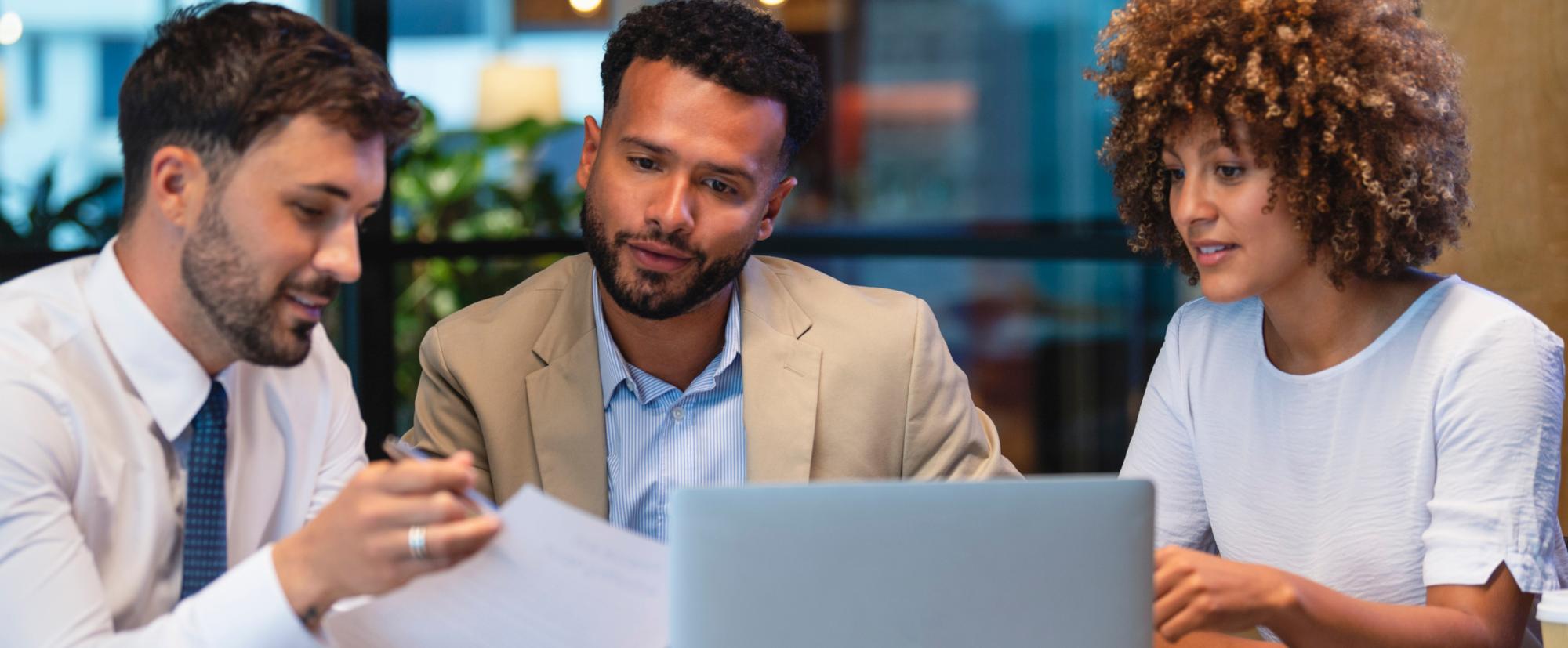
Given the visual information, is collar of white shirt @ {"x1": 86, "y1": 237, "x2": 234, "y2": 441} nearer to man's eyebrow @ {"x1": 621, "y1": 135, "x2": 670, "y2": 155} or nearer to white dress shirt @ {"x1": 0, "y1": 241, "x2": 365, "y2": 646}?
white dress shirt @ {"x1": 0, "y1": 241, "x2": 365, "y2": 646}

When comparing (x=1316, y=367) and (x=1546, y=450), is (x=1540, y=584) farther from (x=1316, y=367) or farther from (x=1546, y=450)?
(x=1316, y=367)

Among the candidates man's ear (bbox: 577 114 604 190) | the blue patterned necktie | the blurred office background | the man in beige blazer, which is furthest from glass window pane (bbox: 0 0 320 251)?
the blue patterned necktie

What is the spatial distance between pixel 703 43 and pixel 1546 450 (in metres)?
1.23

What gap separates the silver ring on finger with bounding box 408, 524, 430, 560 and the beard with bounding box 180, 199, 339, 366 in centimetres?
29

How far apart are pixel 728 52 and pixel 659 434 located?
560mm

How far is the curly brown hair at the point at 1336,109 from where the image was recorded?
173cm

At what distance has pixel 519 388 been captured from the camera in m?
1.94

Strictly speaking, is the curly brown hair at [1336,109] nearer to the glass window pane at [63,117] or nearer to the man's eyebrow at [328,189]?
the man's eyebrow at [328,189]

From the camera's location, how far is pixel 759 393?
6.52 feet

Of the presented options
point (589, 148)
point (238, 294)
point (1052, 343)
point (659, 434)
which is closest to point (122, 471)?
point (238, 294)

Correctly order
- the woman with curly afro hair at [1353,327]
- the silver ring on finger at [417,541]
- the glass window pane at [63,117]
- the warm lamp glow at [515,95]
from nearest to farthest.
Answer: the silver ring on finger at [417,541], the woman with curly afro hair at [1353,327], the glass window pane at [63,117], the warm lamp glow at [515,95]

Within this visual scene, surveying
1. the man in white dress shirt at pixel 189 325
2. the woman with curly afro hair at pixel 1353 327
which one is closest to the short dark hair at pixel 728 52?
the woman with curly afro hair at pixel 1353 327

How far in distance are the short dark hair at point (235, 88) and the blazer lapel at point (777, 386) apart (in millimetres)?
770

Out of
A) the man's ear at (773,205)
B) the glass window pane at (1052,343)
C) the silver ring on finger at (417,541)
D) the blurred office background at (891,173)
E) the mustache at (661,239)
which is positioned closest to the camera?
the silver ring on finger at (417,541)
